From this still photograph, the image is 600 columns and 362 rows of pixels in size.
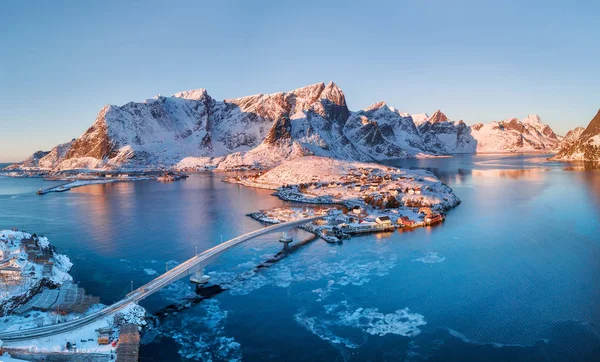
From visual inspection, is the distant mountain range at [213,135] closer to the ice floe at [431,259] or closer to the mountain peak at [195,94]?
the mountain peak at [195,94]

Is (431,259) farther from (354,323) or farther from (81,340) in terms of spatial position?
(81,340)

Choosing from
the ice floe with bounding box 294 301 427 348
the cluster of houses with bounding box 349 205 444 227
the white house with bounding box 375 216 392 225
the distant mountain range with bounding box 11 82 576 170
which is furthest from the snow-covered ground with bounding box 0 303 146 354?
the distant mountain range with bounding box 11 82 576 170

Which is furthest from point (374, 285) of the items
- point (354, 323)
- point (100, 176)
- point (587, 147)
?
point (587, 147)

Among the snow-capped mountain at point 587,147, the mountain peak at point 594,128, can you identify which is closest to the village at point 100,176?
the snow-capped mountain at point 587,147

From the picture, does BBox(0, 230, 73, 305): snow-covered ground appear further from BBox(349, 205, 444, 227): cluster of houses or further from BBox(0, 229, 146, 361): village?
BBox(349, 205, 444, 227): cluster of houses

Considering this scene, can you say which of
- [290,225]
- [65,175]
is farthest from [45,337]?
[65,175]

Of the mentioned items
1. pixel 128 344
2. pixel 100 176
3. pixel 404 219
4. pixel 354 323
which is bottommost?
pixel 354 323

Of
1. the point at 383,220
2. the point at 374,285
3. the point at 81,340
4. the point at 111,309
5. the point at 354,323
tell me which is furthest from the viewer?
the point at 383,220
